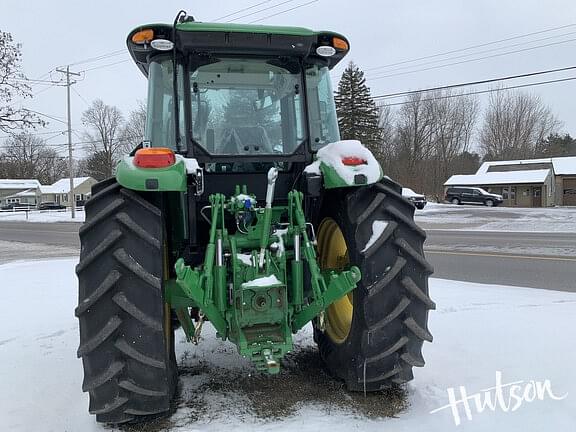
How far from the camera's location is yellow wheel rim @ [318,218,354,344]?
400cm

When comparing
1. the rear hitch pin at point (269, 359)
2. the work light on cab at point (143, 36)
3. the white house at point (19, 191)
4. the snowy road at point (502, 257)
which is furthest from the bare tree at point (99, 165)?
the rear hitch pin at point (269, 359)

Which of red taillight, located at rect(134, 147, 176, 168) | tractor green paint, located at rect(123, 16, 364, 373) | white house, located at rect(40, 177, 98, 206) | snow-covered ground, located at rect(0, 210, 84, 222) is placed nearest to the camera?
red taillight, located at rect(134, 147, 176, 168)

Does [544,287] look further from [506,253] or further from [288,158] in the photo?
[288,158]

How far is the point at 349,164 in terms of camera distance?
3.47m

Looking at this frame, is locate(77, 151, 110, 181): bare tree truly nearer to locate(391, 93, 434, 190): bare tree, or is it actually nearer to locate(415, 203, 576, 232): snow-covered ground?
locate(391, 93, 434, 190): bare tree

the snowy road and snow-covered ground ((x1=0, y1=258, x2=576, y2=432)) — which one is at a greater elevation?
snow-covered ground ((x1=0, y1=258, x2=576, y2=432))

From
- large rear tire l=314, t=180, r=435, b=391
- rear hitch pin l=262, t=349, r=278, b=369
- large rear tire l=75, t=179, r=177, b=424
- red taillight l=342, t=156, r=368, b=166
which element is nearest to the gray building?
large rear tire l=314, t=180, r=435, b=391

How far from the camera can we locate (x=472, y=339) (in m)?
5.01

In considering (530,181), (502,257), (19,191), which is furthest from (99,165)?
(502,257)

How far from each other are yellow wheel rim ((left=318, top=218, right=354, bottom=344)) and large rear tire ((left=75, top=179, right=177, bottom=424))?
1.42 metres

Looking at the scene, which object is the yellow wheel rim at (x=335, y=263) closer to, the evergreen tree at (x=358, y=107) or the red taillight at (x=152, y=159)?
the red taillight at (x=152, y=159)

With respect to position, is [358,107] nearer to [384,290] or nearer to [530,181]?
[530,181]

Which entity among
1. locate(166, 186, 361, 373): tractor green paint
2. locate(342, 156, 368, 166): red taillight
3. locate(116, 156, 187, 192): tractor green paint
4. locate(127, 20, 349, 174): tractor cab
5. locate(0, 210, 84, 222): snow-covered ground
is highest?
locate(127, 20, 349, 174): tractor cab

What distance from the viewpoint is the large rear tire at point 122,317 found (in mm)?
3029
